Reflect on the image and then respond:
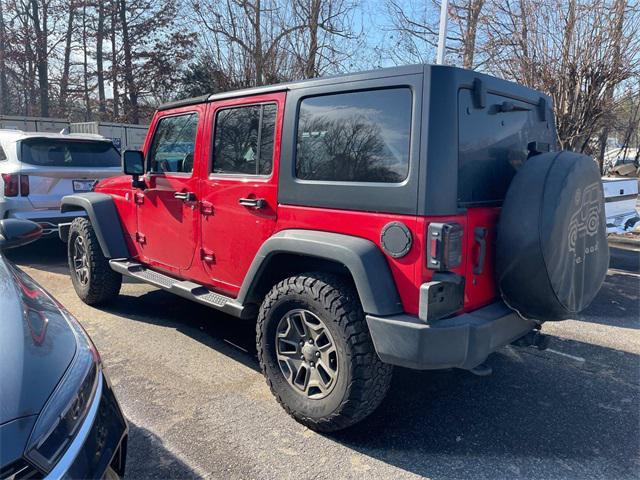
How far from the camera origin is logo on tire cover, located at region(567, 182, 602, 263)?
8.62 feet

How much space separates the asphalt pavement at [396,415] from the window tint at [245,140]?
154 cm

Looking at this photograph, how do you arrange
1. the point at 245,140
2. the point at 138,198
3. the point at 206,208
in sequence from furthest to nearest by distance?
the point at 138,198, the point at 206,208, the point at 245,140

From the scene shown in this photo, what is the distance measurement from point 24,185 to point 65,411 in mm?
5610

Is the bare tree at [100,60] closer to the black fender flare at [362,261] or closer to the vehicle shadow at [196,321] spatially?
the vehicle shadow at [196,321]

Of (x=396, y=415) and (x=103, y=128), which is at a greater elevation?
(x=103, y=128)

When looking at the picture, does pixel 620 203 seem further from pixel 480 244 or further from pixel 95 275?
pixel 95 275

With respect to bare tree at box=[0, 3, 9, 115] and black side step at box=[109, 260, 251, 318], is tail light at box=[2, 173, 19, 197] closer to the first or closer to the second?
black side step at box=[109, 260, 251, 318]

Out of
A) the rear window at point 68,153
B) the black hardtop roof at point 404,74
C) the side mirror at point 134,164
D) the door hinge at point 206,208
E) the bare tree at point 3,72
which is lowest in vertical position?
the door hinge at point 206,208

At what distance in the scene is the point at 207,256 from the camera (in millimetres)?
3756

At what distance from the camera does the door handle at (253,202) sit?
3.21 meters

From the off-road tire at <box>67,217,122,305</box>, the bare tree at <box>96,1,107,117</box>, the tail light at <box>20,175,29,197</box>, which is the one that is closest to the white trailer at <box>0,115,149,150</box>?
the bare tree at <box>96,1,107,117</box>

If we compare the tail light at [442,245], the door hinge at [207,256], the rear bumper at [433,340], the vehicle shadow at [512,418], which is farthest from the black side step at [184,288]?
the tail light at [442,245]

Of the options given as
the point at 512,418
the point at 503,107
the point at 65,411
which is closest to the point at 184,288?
the point at 65,411

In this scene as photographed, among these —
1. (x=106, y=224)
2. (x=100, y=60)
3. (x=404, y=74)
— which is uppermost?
(x=100, y=60)
